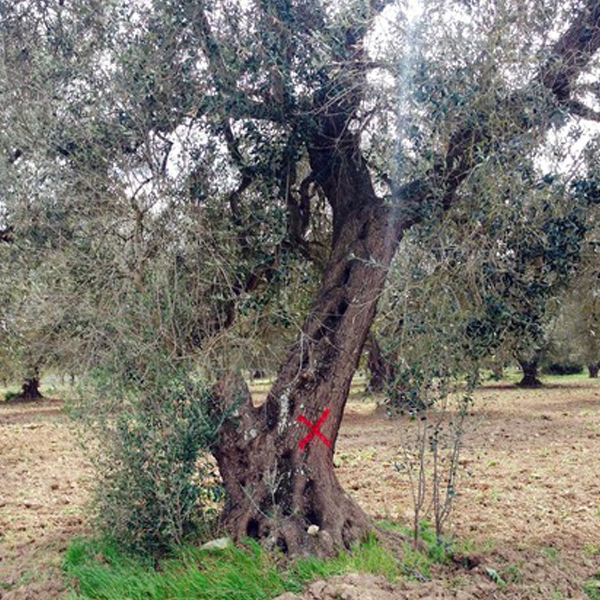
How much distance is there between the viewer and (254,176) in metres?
5.74

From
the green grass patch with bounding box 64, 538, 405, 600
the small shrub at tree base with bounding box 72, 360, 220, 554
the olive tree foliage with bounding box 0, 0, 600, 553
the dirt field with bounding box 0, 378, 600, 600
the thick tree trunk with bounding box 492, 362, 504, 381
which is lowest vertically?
the dirt field with bounding box 0, 378, 600, 600

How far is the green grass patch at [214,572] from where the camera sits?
4301 mm

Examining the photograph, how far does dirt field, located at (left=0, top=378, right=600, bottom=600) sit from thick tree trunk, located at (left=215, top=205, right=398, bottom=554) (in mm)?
1027

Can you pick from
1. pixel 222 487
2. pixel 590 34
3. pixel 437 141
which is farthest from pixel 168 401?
pixel 590 34

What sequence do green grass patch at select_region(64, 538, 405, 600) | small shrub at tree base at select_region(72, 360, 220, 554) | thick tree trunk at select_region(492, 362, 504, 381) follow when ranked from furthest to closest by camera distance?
thick tree trunk at select_region(492, 362, 504, 381) < small shrub at tree base at select_region(72, 360, 220, 554) < green grass patch at select_region(64, 538, 405, 600)

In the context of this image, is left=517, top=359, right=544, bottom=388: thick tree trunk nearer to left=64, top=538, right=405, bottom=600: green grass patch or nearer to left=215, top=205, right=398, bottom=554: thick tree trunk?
left=215, top=205, right=398, bottom=554: thick tree trunk

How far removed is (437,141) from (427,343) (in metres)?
1.63

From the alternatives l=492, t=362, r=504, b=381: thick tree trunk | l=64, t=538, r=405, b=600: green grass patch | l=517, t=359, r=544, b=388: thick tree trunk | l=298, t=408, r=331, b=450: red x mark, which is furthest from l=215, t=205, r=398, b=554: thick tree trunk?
l=517, t=359, r=544, b=388: thick tree trunk

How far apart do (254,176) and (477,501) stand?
472 centimetres

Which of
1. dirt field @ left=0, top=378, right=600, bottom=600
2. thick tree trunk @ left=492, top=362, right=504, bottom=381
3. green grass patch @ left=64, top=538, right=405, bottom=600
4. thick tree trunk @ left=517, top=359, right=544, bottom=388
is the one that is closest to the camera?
green grass patch @ left=64, top=538, right=405, bottom=600

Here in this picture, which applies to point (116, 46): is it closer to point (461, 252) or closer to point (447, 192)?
point (447, 192)

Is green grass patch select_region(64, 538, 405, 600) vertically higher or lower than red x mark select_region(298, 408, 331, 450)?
lower

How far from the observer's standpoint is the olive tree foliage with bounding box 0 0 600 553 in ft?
16.1

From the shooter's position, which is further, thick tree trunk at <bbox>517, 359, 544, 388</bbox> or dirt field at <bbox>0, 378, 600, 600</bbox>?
thick tree trunk at <bbox>517, 359, 544, 388</bbox>
